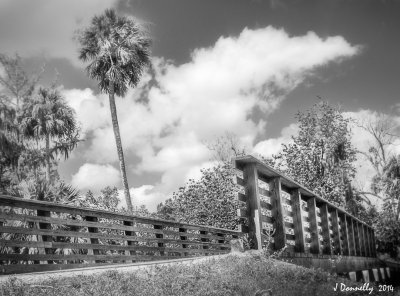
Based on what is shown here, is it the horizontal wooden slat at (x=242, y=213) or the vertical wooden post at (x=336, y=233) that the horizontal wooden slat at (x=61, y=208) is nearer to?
the horizontal wooden slat at (x=242, y=213)

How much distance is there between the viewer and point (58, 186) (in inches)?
509

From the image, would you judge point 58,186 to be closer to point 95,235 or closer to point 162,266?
point 95,235

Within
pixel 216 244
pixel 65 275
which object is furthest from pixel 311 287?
pixel 216 244

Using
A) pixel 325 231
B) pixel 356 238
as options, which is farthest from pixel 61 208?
pixel 356 238

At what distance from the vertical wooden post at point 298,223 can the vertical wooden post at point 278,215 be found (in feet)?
3.83

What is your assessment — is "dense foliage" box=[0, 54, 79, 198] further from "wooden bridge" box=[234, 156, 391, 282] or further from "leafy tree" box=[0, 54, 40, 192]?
"wooden bridge" box=[234, 156, 391, 282]

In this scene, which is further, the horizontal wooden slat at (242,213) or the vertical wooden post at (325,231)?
the vertical wooden post at (325,231)

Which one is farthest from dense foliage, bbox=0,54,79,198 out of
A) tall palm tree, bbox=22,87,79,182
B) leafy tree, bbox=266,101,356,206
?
leafy tree, bbox=266,101,356,206

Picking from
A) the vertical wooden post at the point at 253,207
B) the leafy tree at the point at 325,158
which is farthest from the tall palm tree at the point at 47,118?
the vertical wooden post at the point at 253,207

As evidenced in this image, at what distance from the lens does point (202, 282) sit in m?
4.66

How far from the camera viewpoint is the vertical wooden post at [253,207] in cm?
640

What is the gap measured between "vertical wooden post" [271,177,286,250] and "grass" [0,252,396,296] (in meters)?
1.04

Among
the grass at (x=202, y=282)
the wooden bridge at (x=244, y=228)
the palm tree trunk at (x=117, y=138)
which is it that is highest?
the palm tree trunk at (x=117, y=138)

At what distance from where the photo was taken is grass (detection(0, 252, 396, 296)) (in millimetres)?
4285
